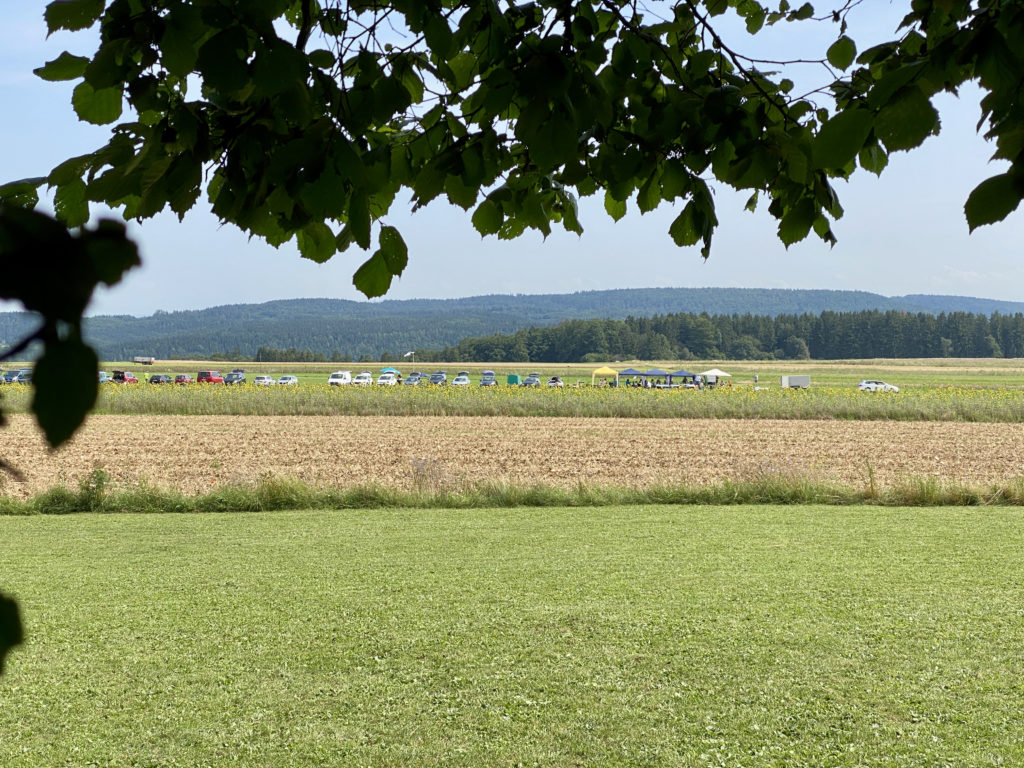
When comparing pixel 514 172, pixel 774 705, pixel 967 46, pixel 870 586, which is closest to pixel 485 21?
pixel 514 172

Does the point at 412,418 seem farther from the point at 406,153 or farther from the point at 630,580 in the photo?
the point at 406,153

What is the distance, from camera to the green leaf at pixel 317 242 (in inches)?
91.3

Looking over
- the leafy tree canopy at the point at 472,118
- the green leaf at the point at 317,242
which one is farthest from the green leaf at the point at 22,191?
the green leaf at the point at 317,242

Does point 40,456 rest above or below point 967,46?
below

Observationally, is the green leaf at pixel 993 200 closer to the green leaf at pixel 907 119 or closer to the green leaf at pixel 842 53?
the green leaf at pixel 907 119

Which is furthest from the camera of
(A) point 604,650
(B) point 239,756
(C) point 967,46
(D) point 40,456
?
(D) point 40,456

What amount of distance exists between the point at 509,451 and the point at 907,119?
1807 cm

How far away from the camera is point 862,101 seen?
196cm

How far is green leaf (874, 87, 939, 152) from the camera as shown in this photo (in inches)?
60.4

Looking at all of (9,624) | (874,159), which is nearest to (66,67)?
(9,624)

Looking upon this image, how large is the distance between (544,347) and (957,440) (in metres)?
112

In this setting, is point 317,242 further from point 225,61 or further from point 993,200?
point 993,200

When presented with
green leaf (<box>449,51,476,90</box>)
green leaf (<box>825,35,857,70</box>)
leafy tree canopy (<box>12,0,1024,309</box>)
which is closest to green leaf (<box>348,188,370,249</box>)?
leafy tree canopy (<box>12,0,1024,309</box>)

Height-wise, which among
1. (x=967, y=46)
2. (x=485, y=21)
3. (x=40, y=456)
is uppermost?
(x=485, y=21)
